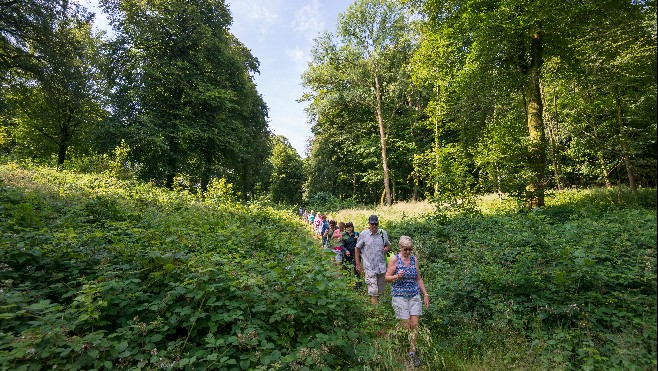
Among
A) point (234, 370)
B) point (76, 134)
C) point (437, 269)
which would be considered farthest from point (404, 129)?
point (234, 370)

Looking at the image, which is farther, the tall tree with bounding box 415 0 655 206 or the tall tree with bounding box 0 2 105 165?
the tall tree with bounding box 0 2 105 165

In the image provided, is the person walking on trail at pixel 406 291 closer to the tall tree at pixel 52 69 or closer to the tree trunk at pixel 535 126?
the tree trunk at pixel 535 126

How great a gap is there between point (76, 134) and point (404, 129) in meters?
31.8

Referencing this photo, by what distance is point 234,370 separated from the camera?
3.60m

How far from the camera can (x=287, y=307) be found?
4.57m

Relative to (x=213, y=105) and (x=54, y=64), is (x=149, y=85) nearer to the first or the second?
(x=213, y=105)

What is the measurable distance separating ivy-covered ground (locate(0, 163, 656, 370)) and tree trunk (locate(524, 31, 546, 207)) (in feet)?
15.6

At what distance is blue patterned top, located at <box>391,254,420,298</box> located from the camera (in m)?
5.29

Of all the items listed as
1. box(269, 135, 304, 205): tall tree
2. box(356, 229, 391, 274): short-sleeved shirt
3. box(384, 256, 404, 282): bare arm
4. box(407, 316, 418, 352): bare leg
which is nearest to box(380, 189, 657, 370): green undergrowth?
box(407, 316, 418, 352): bare leg

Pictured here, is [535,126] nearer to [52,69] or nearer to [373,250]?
[373,250]

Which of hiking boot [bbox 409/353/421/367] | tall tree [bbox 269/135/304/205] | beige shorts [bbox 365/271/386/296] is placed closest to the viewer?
hiking boot [bbox 409/353/421/367]

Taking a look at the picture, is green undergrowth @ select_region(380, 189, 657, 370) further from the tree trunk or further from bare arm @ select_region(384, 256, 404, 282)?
the tree trunk

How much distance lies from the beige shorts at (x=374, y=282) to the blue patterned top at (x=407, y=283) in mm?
1341

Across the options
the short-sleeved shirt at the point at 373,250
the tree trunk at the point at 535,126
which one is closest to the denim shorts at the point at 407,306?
the short-sleeved shirt at the point at 373,250
